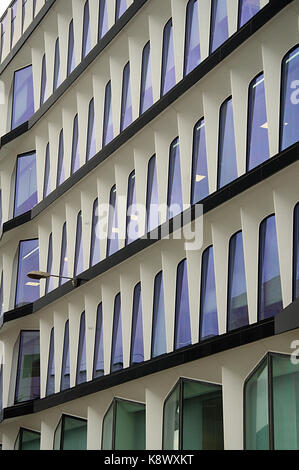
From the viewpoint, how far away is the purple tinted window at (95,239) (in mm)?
28125

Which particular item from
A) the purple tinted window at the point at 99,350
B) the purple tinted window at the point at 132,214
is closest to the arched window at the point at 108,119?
the purple tinted window at the point at 132,214

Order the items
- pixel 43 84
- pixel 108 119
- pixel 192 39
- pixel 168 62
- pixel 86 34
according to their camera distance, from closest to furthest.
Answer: pixel 192 39 → pixel 168 62 → pixel 108 119 → pixel 86 34 → pixel 43 84

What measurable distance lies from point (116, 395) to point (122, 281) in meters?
3.32

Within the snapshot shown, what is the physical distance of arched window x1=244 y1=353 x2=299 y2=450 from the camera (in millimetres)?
18219

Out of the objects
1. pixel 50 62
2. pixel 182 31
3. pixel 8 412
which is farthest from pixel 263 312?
pixel 50 62

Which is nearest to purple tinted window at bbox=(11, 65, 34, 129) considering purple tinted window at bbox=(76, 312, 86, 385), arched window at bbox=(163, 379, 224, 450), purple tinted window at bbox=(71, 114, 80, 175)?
purple tinted window at bbox=(71, 114, 80, 175)

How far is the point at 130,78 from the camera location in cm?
2734

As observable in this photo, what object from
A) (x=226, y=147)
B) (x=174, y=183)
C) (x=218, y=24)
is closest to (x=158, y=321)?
(x=174, y=183)

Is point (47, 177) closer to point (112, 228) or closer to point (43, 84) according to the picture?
point (43, 84)

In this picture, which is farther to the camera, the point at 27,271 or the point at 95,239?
the point at 27,271

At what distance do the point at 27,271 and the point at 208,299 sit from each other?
1285cm

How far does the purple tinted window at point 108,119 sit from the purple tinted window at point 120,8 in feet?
7.22

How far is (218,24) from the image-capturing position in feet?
76.3

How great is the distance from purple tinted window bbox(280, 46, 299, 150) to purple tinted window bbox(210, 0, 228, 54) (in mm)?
3120
